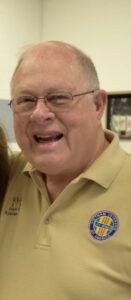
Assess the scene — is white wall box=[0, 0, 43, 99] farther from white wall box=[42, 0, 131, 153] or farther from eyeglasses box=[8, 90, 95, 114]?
eyeglasses box=[8, 90, 95, 114]

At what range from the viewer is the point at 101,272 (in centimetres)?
108

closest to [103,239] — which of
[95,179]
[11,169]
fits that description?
[95,179]

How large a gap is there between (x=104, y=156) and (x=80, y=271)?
14.4 inches

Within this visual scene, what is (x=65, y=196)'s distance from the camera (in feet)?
3.99

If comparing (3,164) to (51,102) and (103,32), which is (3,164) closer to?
(51,102)

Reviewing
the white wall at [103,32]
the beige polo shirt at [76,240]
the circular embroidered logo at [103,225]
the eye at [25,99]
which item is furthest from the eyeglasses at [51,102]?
the white wall at [103,32]

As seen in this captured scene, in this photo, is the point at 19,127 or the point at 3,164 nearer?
the point at 19,127

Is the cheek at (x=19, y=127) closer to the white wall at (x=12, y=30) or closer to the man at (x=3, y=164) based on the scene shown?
the man at (x=3, y=164)

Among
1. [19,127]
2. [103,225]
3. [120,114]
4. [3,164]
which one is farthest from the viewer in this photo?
[120,114]

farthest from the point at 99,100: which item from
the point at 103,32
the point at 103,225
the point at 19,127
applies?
the point at 103,32

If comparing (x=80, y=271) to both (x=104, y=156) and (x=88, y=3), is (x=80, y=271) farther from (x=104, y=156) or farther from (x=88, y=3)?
(x=88, y=3)

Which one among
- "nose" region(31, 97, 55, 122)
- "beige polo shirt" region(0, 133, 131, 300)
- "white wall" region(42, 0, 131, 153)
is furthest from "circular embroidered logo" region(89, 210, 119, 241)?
"white wall" region(42, 0, 131, 153)

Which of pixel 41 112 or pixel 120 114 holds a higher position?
pixel 120 114

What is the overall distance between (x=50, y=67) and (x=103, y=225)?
487mm
